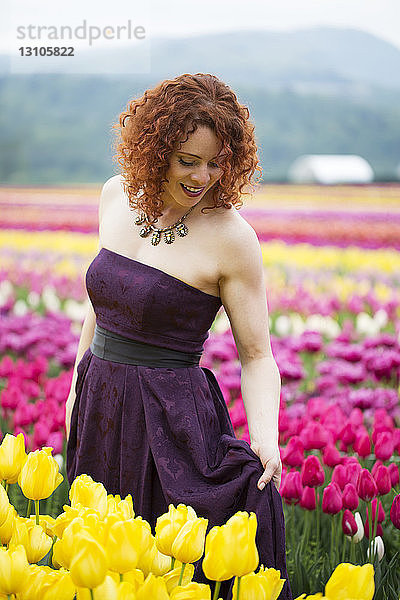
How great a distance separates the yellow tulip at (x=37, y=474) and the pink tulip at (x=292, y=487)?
1016 mm

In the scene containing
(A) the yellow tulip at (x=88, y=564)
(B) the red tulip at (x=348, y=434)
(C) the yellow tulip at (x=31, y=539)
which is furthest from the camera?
(B) the red tulip at (x=348, y=434)

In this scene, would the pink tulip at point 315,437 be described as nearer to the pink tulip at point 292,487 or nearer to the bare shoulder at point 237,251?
the pink tulip at point 292,487

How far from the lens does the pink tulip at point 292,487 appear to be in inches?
87.7

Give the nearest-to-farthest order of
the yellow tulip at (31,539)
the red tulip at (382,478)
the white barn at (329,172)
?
the yellow tulip at (31,539)
the red tulip at (382,478)
the white barn at (329,172)

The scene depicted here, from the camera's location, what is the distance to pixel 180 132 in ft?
5.76

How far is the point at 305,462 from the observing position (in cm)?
224

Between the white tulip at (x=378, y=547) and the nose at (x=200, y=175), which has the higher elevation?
the nose at (x=200, y=175)

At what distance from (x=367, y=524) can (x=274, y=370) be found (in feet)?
2.40

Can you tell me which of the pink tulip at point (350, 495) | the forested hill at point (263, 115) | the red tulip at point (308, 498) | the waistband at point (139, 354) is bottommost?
the red tulip at point (308, 498)

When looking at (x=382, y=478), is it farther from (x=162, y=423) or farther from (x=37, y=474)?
(x=37, y=474)

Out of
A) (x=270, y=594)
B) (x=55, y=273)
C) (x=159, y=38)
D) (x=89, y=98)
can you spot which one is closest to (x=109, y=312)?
(x=270, y=594)

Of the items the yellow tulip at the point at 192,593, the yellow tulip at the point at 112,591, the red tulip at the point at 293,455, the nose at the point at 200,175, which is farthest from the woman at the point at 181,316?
the yellow tulip at the point at 112,591

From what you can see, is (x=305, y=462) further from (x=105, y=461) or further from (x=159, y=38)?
(x=159, y=38)

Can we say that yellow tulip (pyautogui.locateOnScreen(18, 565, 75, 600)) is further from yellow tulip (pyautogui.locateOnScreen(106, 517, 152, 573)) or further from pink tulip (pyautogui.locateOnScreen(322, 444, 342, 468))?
pink tulip (pyautogui.locateOnScreen(322, 444, 342, 468))
